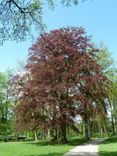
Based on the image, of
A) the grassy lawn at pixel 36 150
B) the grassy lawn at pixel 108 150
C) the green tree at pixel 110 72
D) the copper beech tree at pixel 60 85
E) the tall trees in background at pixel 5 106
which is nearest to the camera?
the grassy lawn at pixel 108 150

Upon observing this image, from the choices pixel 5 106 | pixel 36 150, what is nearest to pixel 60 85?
pixel 36 150

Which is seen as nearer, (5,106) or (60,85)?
(60,85)

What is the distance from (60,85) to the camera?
4175cm

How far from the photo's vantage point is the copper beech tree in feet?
138

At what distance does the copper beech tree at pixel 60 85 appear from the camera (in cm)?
4197

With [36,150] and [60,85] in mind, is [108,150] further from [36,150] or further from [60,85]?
[60,85]

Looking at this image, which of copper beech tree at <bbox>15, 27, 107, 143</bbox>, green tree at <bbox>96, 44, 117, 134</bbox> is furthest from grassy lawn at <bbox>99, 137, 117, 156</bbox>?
green tree at <bbox>96, 44, 117, 134</bbox>

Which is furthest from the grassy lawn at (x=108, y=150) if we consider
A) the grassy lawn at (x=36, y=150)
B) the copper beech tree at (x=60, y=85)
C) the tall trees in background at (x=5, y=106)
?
the tall trees in background at (x=5, y=106)

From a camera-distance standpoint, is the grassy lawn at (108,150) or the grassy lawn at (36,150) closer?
the grassy lawn at (108,150)

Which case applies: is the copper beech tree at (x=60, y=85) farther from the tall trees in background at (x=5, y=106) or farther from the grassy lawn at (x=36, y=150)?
the tall trees in background at (x=5, y=106)

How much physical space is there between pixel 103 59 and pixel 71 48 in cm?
1813

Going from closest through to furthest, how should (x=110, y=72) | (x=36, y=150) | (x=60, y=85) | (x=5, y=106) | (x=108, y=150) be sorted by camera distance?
(x=108, y=150) < (x=36, y=150) < (x=60, y=85) < (x=110, y=72) < (x=5, y=106)

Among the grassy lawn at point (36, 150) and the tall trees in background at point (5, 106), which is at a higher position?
the tall trees in background at point (5, 106)

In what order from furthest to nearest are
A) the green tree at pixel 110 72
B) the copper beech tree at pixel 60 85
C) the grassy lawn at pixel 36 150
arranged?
the green tree at pixel 110 72 → the copper beech tree at pixel 60 85 → the grassy lawn at pixel 36 150
